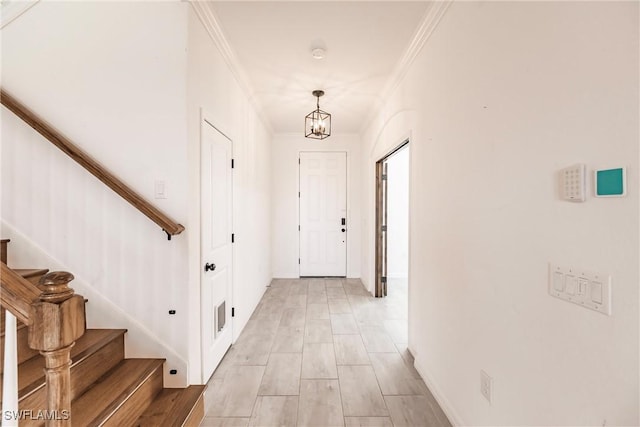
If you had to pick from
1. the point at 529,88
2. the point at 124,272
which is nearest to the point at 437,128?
the point at 529,88

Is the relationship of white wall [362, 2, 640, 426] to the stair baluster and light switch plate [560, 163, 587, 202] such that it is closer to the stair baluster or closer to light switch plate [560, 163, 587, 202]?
light switch plate [560, 163, 587, 202]

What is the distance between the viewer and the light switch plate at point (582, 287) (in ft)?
2.93

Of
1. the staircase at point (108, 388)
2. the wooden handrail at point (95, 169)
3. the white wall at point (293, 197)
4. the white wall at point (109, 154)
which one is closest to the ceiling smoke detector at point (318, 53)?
the white wall at point (109, 154)

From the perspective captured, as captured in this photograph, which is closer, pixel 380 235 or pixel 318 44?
pixel 318 44

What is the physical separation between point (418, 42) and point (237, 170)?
6.70ft

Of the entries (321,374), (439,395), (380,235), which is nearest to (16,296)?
(321,374)

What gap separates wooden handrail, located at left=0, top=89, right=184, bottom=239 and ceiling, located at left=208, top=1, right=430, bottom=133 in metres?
1.34

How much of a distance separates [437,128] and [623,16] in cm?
128

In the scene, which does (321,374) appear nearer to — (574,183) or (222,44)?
(574,183)

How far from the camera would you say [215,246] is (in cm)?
244

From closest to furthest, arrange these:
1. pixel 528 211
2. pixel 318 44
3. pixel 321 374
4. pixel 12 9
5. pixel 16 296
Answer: pixel 16 296 → pixel 528 211 → pixel 12 9 → pixel 321 374 → pixel 318 44

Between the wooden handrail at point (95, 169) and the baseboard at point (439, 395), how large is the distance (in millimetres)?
2050

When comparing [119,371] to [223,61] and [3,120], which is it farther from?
[223,61]

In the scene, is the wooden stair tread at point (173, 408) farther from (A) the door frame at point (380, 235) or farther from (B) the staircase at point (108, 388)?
(A) the door frame at point (380, 235)
